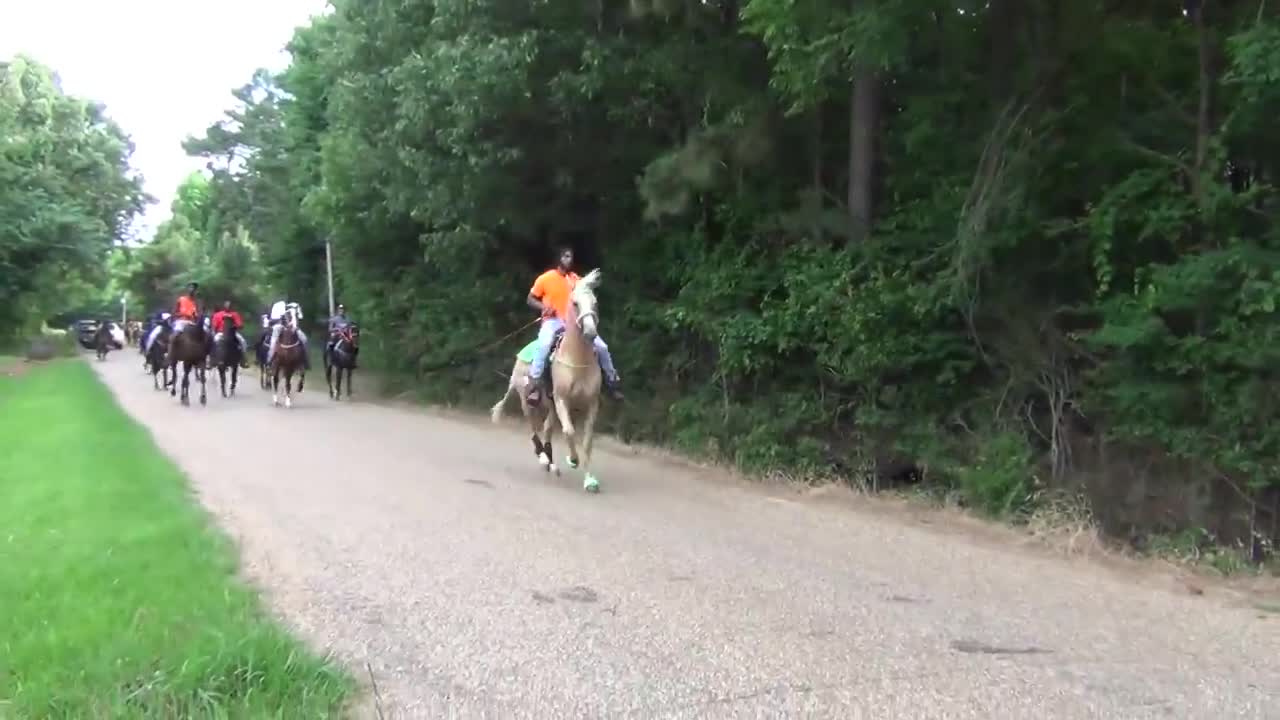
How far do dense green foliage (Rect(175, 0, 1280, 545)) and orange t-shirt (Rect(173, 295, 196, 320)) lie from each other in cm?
762

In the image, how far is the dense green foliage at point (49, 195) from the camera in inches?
1697

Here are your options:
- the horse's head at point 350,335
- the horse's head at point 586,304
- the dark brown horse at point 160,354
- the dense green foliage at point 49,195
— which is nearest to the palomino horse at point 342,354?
the horse's head at point 350,335

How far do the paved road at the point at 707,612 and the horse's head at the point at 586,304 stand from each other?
1.75m

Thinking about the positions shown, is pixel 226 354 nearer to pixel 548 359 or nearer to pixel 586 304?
pixel 548 359

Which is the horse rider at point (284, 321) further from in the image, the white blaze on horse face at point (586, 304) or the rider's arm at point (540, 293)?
the white blaze on horse face at point (586, 304)

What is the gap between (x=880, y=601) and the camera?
24.9ft

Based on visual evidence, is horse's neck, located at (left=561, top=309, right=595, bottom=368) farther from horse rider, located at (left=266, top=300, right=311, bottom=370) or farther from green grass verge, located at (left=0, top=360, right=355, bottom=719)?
horse rider, located at (left=266, top=300, right=311, bottom=370)

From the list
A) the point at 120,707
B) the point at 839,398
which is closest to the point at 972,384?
the point at 839,398

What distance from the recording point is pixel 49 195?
45625 millimetres

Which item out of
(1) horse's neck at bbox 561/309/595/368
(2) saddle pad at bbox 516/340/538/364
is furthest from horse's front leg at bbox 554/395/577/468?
(2) saddle pad at bbox 516/340/538/364

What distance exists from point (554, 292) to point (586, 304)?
1.53 m

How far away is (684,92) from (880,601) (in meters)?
9.41

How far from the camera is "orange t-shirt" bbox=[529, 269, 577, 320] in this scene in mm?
13523

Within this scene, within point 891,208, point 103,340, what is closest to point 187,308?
point 891,208
